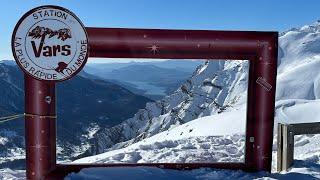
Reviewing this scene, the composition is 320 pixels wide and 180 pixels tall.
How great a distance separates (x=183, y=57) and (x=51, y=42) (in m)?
2.20

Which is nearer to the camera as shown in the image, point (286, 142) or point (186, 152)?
point (286, 142)

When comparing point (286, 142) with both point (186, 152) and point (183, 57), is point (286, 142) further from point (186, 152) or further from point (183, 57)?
point (186, 152)

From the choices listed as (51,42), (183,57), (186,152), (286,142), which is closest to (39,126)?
(51,42)

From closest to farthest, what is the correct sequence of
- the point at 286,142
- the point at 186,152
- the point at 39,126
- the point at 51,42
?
the point at 51,42 < the point at 39,126 < the point at 286,142 < the point at 186,152

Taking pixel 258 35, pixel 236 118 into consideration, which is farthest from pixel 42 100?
pixel 236 118

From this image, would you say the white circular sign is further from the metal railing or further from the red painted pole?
the metal railing

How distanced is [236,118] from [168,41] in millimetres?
15926

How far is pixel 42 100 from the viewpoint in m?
7.76

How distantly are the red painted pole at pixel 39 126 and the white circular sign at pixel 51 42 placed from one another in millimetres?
499

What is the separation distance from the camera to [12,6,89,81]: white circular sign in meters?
7.08

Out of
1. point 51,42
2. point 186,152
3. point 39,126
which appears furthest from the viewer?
point 186,152

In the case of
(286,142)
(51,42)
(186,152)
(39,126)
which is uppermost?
(51,42)

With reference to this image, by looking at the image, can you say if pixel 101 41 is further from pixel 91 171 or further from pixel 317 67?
pixel 317 67

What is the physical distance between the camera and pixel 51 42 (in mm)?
7219
